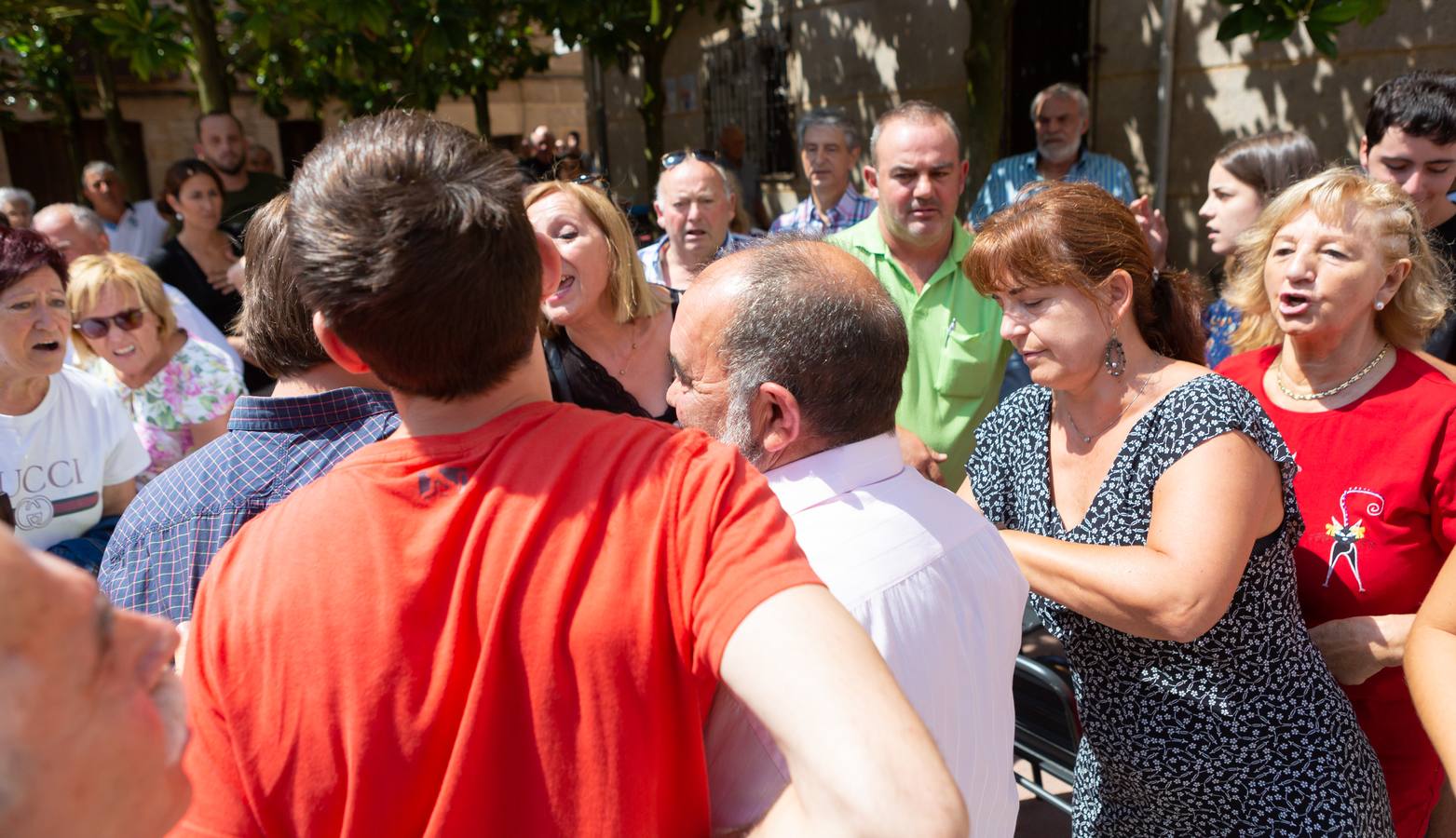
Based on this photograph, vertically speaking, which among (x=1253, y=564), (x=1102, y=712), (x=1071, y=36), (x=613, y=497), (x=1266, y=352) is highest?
(x=1071, y=36)

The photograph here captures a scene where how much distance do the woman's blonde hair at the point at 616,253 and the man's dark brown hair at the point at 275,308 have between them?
1.26 m

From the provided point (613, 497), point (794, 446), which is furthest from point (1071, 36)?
point (613, 497)

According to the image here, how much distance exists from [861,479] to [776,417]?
144 mm

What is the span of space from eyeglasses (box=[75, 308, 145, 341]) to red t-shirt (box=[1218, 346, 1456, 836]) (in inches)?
137

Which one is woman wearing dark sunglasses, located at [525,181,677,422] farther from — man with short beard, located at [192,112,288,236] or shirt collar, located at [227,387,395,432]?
man with short beard, located at [192,112,288,236]

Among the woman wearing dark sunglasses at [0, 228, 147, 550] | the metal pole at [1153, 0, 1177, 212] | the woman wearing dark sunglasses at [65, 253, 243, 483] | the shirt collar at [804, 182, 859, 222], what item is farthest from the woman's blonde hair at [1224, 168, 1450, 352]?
the metal pole at [1153, 0, 1177, 212]

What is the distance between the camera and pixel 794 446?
1.38 meters

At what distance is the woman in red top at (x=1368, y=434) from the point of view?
193 centimetres

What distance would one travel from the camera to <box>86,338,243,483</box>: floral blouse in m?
3.42

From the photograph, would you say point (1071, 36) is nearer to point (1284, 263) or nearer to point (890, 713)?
point (1284, 263)

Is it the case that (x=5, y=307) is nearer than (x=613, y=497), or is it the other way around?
Answer: (x=613, y=497)

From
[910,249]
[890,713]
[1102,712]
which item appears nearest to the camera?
[890,713]

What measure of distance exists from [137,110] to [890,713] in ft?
80.5

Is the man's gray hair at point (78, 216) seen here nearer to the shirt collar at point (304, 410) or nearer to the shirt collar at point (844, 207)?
the shirt collar at point (844, 207)
